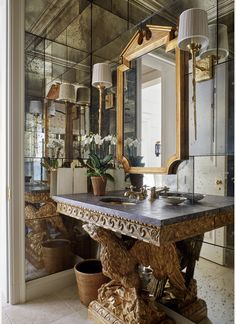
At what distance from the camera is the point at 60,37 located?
2498 millimetres

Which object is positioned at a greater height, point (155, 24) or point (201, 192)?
point (155, 24)

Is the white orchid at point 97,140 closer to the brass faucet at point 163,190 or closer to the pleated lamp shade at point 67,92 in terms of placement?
the pleated lamp shade at point 67,92

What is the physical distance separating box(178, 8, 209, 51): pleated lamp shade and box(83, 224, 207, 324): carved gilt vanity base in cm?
137

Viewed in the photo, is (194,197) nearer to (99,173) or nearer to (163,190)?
(163,190)

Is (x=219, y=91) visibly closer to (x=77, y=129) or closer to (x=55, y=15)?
(x=77, y=129)

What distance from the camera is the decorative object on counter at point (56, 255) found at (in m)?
2.38

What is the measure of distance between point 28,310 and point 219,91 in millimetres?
2269

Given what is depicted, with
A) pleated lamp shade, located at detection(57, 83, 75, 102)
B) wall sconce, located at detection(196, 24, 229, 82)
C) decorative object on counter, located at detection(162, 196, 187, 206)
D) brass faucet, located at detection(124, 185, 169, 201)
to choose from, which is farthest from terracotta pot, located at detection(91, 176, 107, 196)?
wall sconce, located at detection(196, 24, 229, 82)

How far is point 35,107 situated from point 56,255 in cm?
144

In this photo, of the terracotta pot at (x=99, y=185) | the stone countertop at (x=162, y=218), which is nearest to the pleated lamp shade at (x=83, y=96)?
the terracotta pot at (x=99, y=185)

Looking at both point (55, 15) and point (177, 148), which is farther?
point (55, 15)

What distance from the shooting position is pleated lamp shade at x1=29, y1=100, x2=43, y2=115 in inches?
88.8

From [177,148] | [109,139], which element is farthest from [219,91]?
[109,139]

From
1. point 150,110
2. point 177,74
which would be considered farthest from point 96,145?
point 177,74
